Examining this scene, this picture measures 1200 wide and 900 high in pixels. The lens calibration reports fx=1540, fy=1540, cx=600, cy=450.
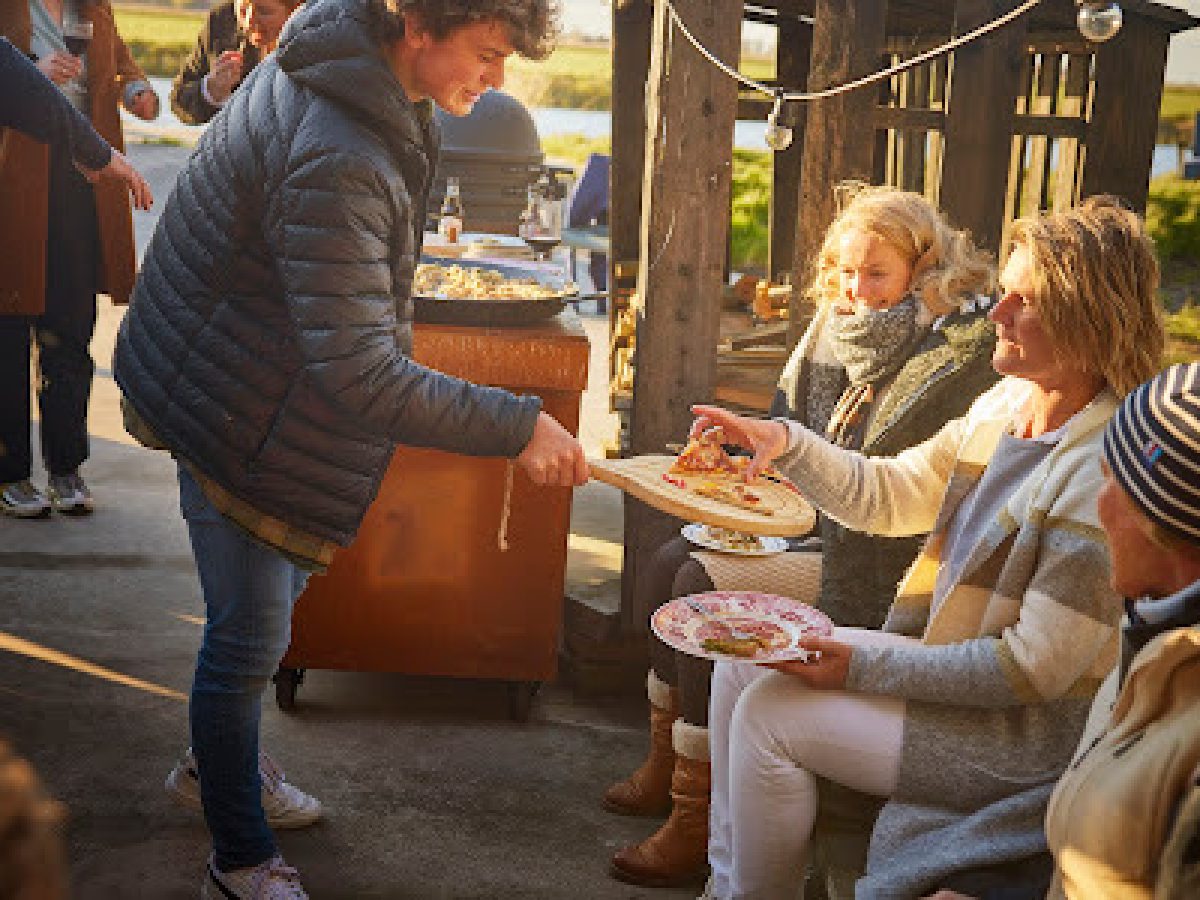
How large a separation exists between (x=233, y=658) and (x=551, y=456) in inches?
31.1

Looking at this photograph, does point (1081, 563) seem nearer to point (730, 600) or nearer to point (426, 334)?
point (730, 600)

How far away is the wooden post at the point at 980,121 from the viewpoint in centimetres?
582

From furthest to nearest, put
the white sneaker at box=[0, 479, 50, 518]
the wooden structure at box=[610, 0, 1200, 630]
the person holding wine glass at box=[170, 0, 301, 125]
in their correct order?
1. the white sneaker at box=[0, 479, 50, 518]
2. the person holding wine glass at box=[170, 0, 301, 125]
3. the wooden structure at box=[610, 0, 1200, 630]

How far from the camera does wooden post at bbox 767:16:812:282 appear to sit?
26.8ft

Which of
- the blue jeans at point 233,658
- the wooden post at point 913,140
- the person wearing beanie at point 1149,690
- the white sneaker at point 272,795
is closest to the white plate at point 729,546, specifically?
the blue jeans at point 233,658

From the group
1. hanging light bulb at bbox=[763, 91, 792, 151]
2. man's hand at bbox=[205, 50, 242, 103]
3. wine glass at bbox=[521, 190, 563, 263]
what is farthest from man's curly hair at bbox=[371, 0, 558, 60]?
wine glass at bbox=[521, 190, 563, 263]

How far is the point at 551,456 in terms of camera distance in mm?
3070

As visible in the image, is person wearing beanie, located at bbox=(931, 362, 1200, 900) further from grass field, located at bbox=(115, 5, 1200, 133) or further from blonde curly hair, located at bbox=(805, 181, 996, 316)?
grass field, located at bbox=(115, 5, 1200, 133)

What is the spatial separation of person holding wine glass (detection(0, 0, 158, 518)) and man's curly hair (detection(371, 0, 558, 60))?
312 cm

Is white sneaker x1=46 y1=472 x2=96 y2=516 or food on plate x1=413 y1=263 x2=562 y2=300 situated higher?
food on plate x1=413 y1=263 x2=562 y2=300

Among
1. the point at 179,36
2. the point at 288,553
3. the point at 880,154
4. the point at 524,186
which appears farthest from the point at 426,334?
the point at 179,36

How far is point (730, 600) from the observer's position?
3191mm

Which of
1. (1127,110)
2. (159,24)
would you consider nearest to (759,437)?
(1127,110)

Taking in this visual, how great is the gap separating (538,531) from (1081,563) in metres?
2.05
